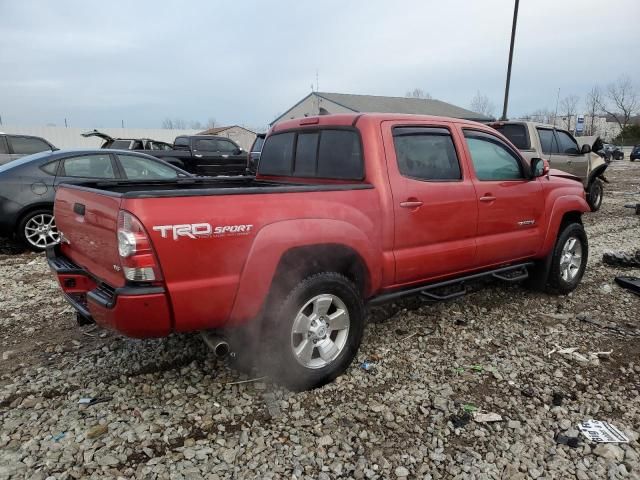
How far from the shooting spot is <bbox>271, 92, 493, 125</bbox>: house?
125 ft

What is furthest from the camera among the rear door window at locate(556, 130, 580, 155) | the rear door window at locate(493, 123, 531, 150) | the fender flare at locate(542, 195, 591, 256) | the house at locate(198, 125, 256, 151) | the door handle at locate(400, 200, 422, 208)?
the house at locate(198, 125, 256, 151)

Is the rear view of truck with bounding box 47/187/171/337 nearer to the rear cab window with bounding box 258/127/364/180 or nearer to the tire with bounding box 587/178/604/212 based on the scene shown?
the rear cab window with bounding box 258/127/364/180

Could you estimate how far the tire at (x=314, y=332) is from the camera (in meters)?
2.89

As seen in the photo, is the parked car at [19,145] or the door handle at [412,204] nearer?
the door handle at [412,204]

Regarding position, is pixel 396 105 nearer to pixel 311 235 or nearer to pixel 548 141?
pixel 548 141

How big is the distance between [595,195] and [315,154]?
9.92 metres

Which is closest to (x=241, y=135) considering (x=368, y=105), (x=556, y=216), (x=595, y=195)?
(x=368, y=105)

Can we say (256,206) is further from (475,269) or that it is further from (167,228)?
(475,269)

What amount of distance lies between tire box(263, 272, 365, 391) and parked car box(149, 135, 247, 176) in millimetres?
11065

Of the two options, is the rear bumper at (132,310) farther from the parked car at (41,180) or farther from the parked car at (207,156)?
the parked car at (207,156)

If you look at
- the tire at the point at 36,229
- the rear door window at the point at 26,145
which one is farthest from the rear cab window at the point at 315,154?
the rear door window at the point at 26,145

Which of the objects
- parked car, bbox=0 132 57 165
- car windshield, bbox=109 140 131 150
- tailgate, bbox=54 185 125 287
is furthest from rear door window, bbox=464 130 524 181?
car windshield, bbox=109 140 131 150

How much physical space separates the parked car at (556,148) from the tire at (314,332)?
23.6ft

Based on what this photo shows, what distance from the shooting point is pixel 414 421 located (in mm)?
2840
